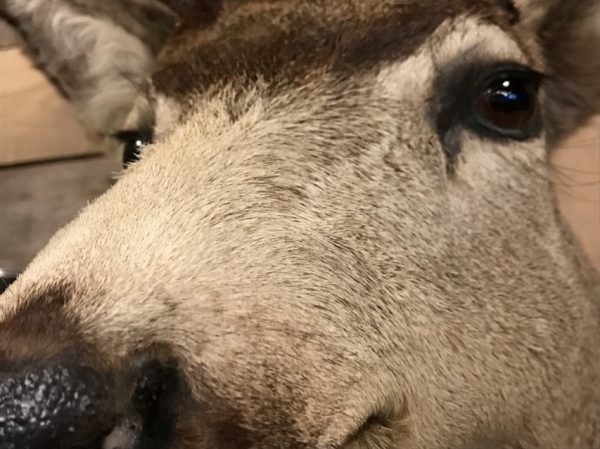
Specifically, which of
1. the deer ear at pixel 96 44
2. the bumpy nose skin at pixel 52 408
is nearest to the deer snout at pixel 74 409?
the bumpy nose skin at pixel 52 408

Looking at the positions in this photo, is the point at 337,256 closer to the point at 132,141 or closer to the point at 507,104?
the point at 507,104

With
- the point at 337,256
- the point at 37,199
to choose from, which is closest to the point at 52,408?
the point at 337,256

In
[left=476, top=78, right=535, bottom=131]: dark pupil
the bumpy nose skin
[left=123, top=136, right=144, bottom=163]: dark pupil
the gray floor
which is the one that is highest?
the gray floor

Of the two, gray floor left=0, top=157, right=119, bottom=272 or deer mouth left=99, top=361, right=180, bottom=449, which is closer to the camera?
deer mouth left=99, top=361, right=180, bottom=449

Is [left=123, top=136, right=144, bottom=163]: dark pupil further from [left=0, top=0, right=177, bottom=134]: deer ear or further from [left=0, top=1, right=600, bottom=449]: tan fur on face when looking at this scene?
[left=0, top=1, right=600, bottom=449]: tan fur on face

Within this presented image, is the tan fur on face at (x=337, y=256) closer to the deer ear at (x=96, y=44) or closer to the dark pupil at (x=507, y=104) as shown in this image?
the dark pupil at (x=507, y=104)

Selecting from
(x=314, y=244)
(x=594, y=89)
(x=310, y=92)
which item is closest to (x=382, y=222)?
(x=314, y=244)

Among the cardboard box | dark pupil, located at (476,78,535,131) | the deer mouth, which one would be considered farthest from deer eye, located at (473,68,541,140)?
the cardboard box
